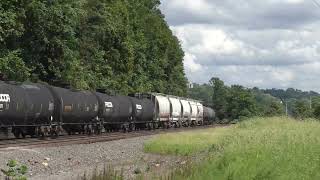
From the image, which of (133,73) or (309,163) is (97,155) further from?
(133,73)

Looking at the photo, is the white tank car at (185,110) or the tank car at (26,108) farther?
the white tank car at (185,110)

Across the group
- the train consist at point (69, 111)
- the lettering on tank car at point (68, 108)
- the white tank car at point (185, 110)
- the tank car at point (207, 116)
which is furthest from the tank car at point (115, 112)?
the tank car at point (207, 116)

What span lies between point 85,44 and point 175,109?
1290cm

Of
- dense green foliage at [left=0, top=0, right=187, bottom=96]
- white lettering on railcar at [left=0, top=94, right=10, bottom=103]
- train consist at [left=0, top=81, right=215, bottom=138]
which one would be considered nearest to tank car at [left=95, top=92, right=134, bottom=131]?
train consist at [left=0, top=81, right=215, bottom=138]

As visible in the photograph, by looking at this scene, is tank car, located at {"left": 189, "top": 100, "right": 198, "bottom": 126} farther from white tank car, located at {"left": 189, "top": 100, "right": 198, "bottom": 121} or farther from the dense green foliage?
the dense green foliage

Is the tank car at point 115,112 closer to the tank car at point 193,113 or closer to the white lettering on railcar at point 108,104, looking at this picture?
the white lettering on railcar at point 108,104

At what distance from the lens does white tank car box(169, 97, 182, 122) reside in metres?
66.1

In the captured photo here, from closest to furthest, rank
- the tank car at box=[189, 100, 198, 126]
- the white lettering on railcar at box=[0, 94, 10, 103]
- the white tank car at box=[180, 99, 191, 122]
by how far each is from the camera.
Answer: the white lettering on railcar at box=[0, 94, 10, 103] < the white tank car at box=[180, 99, 191, 122] < the tank car at box=[189, 100, 198, 126]

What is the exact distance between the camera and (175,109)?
67438mm

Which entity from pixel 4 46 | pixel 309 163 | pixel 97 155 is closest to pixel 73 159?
pixel 97 155

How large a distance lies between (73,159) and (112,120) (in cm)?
2304

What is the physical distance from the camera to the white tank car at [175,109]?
217ft

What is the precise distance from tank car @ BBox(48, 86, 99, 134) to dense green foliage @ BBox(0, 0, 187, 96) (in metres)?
5.08

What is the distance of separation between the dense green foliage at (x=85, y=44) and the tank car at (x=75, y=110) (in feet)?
16.7
